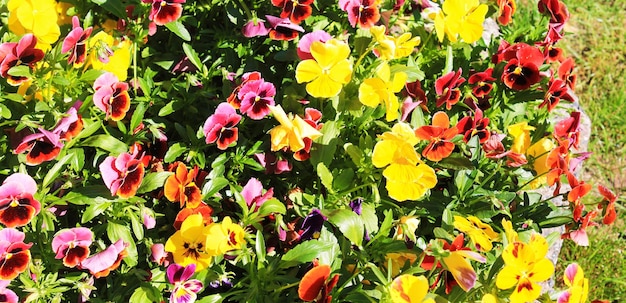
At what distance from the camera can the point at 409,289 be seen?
1.59 meters

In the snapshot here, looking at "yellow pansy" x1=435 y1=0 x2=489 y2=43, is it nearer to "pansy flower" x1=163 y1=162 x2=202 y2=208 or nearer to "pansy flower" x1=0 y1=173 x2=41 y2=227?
"pansy flower" x1=163 y1=162 x2=202 y2=208

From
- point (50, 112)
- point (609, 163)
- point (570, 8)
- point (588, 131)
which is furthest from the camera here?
point (570, 8)

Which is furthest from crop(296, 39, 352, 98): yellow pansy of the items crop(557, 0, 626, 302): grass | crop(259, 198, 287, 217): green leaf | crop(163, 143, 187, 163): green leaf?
crop(557, 0, 626, 302): grass

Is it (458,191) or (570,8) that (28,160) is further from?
(570,8)

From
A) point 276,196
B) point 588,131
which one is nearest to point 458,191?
point 276,196

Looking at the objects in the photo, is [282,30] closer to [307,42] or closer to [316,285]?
[307,42]

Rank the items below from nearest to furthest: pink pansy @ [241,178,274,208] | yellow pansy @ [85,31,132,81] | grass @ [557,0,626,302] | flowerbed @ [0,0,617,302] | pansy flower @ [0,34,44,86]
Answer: flowerbed @ [0,0,617,302] → pansy flower @ [0,34,44,86] → pink pansy @ [241,178,274,208] → yellow pansy @ [85,31,132,81] → grass @ [557,0,626,302]

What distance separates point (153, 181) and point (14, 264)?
0.42 m

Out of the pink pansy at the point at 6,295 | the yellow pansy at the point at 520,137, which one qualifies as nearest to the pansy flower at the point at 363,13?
the yellow pansy at the point at 520,137

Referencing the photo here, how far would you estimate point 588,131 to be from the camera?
3.30m

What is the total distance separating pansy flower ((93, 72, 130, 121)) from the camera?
198 centimetres

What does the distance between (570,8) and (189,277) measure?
3170mm

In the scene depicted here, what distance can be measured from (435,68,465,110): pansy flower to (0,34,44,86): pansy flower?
3.94ft

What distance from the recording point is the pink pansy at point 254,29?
2217 mm
